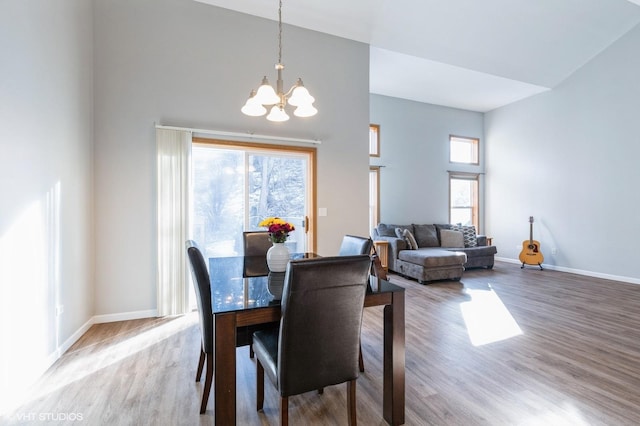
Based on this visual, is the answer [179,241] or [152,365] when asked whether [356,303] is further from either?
[179,241]

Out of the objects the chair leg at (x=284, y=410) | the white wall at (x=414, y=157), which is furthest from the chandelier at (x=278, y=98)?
the white wall at (x=414, y=157)

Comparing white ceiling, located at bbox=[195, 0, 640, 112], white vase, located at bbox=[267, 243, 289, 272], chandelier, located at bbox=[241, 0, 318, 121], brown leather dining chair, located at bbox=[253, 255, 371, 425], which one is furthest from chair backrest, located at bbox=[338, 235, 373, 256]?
white ceiling, located at bbox=[195, 0, 640, 112]

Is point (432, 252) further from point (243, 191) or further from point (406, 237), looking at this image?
point (243, 191)

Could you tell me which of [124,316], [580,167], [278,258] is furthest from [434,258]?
[124,316]

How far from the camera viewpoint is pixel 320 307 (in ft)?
4.50

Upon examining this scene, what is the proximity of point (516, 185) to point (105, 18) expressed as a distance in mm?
7747

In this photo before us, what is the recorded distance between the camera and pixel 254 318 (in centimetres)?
145

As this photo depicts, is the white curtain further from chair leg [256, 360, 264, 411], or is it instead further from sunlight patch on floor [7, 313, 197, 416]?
chair leg [256, 360, 264, 411]

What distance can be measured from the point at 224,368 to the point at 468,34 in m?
5.25

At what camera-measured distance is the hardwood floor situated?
1776 mm

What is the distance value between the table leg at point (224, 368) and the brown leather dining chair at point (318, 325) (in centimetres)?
20

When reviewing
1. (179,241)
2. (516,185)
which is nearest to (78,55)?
(179,241)

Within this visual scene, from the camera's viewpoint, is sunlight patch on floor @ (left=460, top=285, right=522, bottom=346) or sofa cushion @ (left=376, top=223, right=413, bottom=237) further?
sofa cushion @ (left=376, top=223, right=413, bottom=237)

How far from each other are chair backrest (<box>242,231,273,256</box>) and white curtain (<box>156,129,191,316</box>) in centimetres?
90
